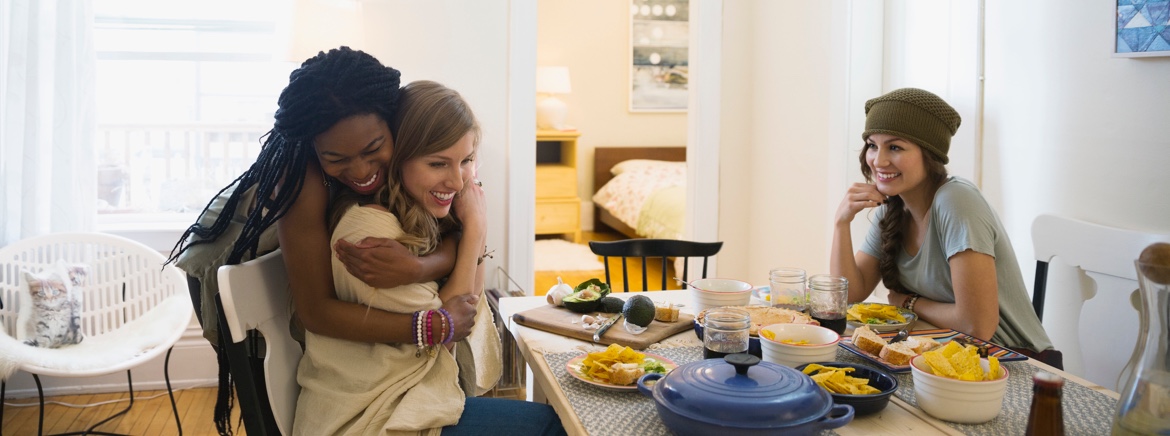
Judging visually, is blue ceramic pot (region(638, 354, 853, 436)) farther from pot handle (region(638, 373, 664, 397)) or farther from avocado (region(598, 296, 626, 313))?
avocado (region(598, 296, 626, 313))

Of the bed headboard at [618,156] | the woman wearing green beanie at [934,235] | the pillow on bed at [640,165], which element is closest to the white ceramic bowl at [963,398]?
the woman wearing green beanie at [934,235]

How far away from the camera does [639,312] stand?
175 cm

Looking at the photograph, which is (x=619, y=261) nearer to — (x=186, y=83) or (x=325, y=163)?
(x=186, y=83)

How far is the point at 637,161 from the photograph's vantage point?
7.22 m

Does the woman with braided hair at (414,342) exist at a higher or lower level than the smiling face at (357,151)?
lower

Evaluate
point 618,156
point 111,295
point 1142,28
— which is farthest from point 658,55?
point 1142,28

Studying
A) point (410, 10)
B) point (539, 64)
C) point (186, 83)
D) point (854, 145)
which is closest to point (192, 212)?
point (186, 83)

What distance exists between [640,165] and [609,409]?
5808 mm

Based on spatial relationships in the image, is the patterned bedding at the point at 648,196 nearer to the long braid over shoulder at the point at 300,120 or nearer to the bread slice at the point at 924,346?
the bread slice at the point at 924,346

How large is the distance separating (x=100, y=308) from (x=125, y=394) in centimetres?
58

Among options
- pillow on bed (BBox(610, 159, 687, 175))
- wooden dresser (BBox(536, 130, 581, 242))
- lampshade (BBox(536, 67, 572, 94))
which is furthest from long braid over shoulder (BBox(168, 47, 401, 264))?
pillow on bed (BBox(610, 159, 687, 175))

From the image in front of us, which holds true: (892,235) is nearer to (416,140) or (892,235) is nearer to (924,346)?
(924,346)

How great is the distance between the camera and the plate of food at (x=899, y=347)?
1495 millimetres

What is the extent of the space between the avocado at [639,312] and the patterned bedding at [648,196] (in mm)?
3498
